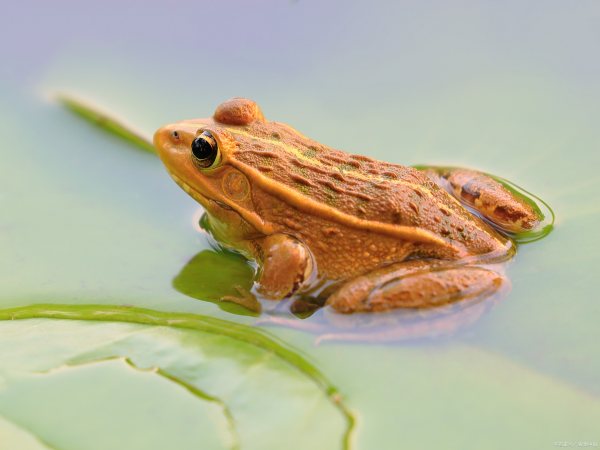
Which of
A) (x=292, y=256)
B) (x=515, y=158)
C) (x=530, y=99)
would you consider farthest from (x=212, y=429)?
(x=530, y=99)

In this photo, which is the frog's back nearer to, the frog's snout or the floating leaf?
the frog's snout

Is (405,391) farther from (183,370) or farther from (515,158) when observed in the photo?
(515,158)

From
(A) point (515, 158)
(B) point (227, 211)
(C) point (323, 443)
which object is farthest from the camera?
(A) point (515, 158)

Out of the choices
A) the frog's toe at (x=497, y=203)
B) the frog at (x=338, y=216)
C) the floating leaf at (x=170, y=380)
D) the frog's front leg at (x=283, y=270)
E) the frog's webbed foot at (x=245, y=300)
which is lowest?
the floating leaf at (x=170, y=380)

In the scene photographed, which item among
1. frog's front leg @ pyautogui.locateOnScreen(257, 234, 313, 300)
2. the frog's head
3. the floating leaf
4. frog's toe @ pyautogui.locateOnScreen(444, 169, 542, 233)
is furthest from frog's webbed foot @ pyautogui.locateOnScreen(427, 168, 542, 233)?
the floating leaf

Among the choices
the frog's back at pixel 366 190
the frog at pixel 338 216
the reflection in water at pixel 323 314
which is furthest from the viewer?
the frog's back at pixel 366 190

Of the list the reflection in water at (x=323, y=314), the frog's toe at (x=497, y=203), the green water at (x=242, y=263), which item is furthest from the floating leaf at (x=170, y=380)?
the frog's toe at (x=497, y=203)

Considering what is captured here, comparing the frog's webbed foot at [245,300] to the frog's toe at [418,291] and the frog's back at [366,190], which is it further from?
the frog's back at [366,190]
